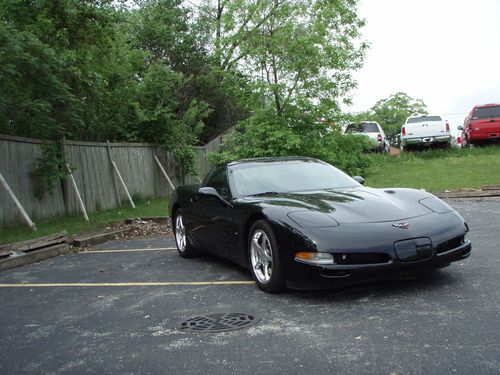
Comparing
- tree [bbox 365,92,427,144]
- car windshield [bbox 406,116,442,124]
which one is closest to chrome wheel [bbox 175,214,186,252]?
car windshield [bbox 406,116,442,124]

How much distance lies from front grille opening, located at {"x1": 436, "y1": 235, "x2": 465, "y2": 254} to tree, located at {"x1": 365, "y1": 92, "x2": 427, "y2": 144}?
5743cm

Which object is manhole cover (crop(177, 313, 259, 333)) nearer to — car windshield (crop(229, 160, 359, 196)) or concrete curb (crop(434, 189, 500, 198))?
car windshield (crop(229, 160, 359, 196))

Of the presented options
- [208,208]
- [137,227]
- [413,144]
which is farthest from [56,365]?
[413,144]

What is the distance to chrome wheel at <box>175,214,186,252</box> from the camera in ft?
25.0

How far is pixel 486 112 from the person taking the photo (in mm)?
20703

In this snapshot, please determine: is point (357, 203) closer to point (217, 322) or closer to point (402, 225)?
point (402, 225)

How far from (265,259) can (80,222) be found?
793 cm

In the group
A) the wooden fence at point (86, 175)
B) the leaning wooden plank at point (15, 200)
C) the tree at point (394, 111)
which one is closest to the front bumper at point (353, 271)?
the leaning wooden plank at point (15, 200)

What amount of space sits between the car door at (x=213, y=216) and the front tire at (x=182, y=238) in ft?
1.09

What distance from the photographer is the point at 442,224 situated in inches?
192

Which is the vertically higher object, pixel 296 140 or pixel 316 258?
pixel 296 140

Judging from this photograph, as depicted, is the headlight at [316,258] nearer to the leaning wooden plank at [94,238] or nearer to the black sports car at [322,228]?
the black sports car at [322,228]

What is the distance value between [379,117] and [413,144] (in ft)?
141

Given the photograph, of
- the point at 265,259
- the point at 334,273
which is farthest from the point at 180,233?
the point at 334,273
